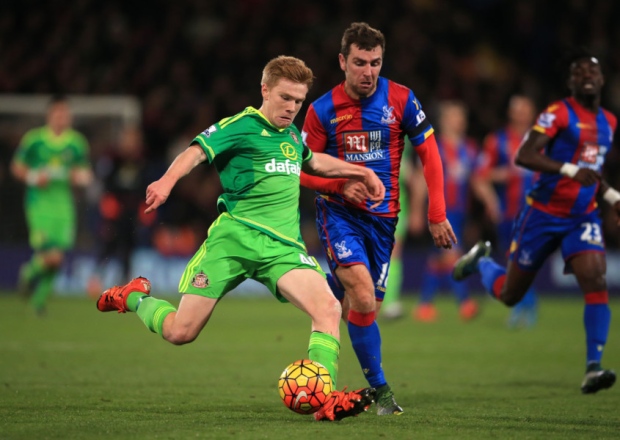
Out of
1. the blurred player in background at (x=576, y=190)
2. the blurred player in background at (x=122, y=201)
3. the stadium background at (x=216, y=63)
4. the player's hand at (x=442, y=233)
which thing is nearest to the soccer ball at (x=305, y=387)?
the player's hand at (x=442, y=233)

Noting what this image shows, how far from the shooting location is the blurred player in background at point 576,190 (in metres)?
7.79

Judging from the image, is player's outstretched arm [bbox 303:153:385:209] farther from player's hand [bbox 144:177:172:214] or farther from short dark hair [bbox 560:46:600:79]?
short dark hair [bbox 560:46:600:79]

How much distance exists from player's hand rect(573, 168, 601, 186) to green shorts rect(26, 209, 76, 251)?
26.8 feet

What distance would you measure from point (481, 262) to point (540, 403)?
7.87ft

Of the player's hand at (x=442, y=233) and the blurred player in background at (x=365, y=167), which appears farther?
the player's hand at (x=442, y=233)

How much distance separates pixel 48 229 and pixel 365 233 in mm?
7965

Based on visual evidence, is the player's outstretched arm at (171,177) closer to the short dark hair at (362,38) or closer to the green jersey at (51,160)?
the short dark hair at (362,38)

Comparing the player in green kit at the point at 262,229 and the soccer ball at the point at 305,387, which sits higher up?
the player in green kit at the point at 262,229

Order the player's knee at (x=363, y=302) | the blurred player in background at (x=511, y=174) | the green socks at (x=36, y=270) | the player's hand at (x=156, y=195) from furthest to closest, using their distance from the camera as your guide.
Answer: the green socks at (x=36, y=270) → the blurred player in background at (x=511, y=174) → the player's knee at (x=363, y=302) → the player's hand at (x=156, y=195)

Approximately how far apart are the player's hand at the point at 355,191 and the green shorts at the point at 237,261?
1.89 feet

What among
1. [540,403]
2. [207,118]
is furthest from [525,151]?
[207,118]

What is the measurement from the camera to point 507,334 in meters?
12.1

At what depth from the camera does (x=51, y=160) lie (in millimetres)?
13773

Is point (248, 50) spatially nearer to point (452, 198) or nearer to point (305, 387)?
point (452, 198)
